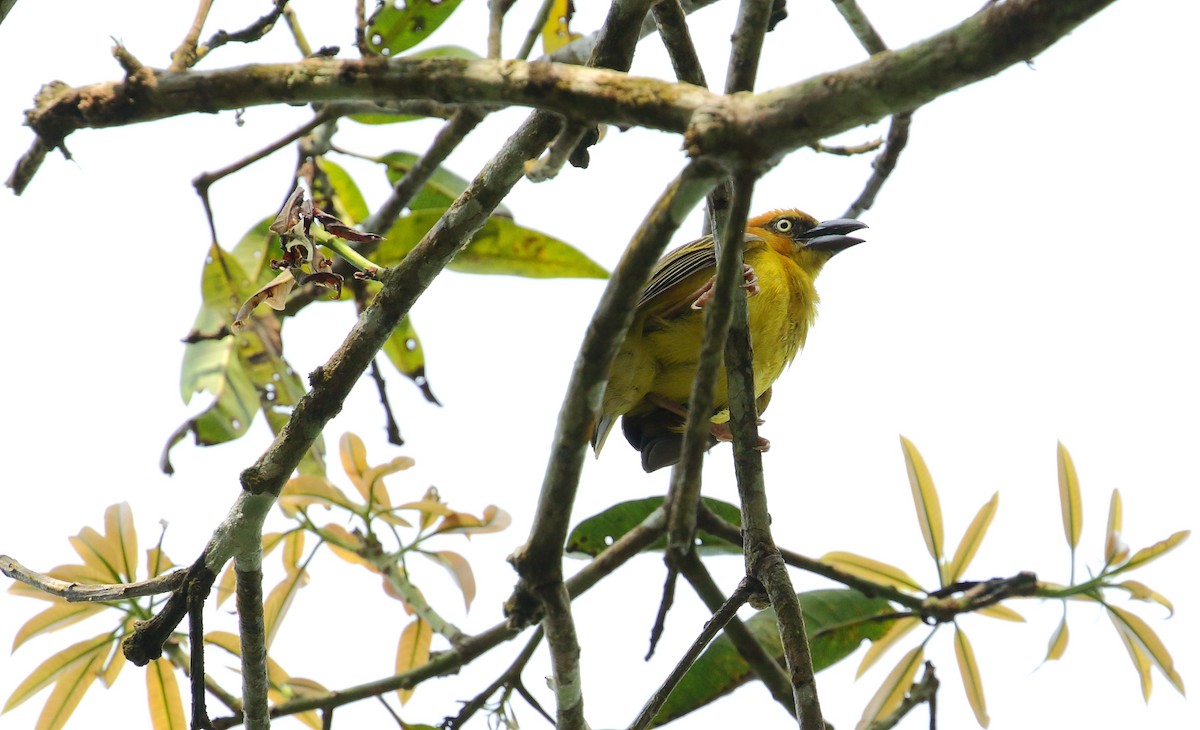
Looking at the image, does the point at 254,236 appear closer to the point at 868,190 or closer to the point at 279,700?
the point at 279,700

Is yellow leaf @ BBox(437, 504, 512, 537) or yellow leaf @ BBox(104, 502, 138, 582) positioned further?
yellow leaf @ BBox(437, 504, 512, 537)

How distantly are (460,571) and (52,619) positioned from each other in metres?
1.21

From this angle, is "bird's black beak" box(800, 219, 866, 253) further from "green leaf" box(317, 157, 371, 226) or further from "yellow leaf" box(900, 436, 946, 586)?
"green leaf" box(317, 157, 371, 226)

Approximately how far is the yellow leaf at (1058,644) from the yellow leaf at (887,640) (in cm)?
35

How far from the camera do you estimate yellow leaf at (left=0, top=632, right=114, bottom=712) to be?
3152mm

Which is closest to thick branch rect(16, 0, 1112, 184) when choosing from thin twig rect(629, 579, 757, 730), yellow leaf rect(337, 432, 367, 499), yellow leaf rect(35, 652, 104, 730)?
thin twig rect(629, 579, 757, 730)

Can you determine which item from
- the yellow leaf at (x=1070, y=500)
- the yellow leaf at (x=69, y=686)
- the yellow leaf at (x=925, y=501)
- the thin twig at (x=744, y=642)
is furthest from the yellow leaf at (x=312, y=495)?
the yellow leaf at (x=1070, y=500)

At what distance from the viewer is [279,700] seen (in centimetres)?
320

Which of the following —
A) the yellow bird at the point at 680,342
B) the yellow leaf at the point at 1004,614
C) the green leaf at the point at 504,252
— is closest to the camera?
the yellow leaf at the point at 1004,614

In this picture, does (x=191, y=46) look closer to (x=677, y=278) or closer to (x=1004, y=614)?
(x=677, y=278)

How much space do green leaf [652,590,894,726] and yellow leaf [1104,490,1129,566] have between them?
0.60m

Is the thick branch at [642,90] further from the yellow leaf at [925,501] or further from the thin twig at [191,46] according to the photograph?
the yellow leaf at [925,501]

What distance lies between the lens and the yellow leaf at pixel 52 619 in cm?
315

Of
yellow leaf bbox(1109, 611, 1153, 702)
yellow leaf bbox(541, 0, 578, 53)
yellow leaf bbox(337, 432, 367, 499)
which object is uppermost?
yellow leaf bbox(541, 0, 578, 53)
